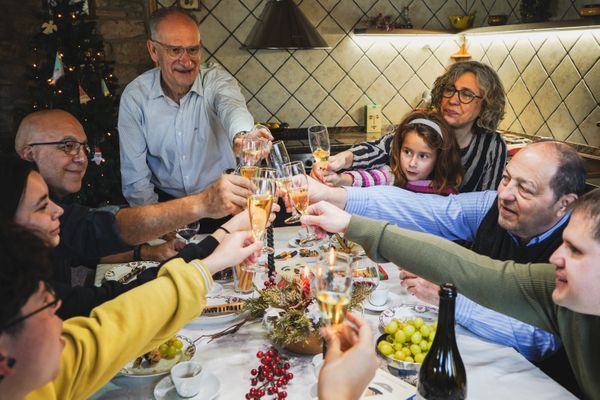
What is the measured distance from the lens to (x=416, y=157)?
2.31 metres

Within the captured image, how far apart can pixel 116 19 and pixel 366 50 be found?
1965 mm

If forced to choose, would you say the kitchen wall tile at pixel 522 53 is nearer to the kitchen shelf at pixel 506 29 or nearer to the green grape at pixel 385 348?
the kitchen shelf at pixel 506 29

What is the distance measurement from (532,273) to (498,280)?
0.08 meters

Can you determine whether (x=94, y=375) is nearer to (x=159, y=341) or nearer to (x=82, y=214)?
(x=159, y=341)

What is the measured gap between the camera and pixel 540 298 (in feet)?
4.25

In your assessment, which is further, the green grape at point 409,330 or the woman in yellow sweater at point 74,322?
the green grape at point 409,330

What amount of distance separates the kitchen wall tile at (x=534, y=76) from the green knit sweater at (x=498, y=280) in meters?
2.91

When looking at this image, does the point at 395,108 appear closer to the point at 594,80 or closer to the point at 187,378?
the point at 594,80

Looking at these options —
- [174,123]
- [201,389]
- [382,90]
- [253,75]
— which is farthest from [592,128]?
[201,389]

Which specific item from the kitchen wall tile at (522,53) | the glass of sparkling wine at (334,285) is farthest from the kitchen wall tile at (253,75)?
the glass of sparkling wine at (334,285)

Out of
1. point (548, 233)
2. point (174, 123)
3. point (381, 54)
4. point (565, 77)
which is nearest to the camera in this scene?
point (548, 233)

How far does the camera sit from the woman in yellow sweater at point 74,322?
76cm

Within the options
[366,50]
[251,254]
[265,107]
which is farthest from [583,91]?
[251,254]

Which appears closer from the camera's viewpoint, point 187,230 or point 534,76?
point 187,230
